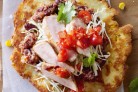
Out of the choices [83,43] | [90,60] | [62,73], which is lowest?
[62,73]

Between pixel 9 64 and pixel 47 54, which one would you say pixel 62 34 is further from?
pixel 9 64

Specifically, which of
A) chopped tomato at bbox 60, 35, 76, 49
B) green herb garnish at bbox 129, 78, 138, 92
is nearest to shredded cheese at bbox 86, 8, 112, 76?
chopped tomato at bbox 60, 35, 76, 49

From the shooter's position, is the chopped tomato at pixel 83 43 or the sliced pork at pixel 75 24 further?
the sliced pork at pixel 75 24

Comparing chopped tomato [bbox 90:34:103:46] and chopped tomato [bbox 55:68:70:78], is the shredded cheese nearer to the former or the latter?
chopped tomato [bbox 90:34:103:46]

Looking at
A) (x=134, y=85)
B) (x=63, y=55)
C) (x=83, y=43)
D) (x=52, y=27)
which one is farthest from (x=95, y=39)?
(x=134, y=85)

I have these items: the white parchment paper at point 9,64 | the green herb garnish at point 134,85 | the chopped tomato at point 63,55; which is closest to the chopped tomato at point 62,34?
the chopped tomato at point 63,55

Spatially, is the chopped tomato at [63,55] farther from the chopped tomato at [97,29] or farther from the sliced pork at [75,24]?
the chopped tomato at [97,29]
